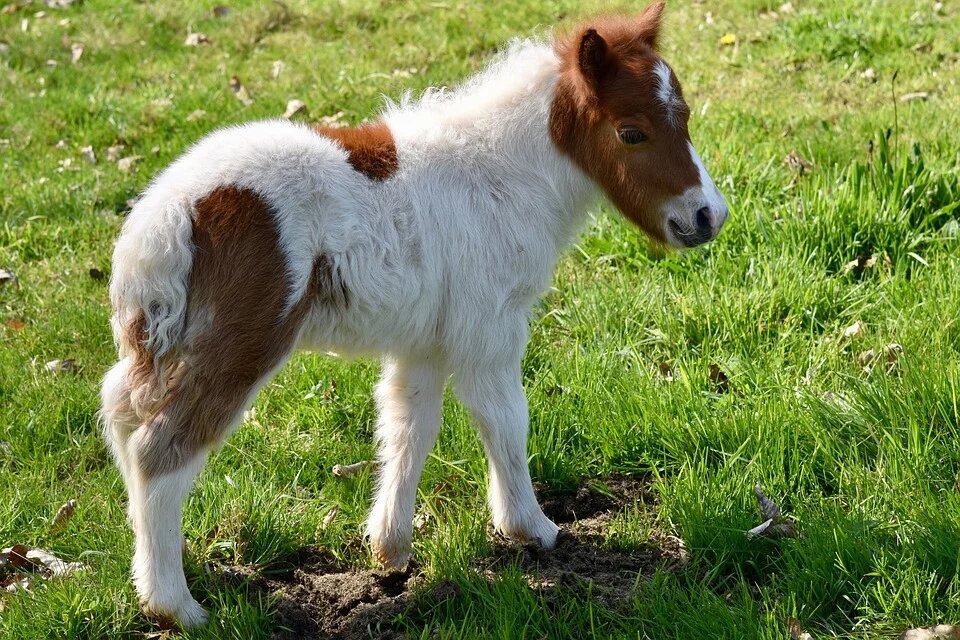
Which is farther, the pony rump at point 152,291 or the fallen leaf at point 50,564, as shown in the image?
the fallen leaf at point 50,564

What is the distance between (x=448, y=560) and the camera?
3.22 m

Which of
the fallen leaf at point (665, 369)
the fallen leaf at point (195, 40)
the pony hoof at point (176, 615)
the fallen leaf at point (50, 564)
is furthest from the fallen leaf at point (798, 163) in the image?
the fallen leaf at point (195, 40)

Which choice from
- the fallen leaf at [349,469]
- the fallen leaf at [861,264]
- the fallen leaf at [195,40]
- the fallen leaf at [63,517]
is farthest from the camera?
the fallen leaf at [195,40]

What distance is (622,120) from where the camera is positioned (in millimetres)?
3146

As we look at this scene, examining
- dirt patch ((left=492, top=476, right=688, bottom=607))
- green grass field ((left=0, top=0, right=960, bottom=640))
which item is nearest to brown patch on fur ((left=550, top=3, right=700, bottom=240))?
green grass field ((left=0, top=0, right=960, bottom=640))

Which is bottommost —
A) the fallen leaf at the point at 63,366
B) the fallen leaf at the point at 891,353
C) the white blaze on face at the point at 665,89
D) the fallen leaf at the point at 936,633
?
the fallen leaf at the point at 63,366

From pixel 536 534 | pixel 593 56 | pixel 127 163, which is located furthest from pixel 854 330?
pixel 127 163

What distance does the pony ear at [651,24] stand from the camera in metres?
3.31

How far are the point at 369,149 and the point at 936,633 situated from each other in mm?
2098

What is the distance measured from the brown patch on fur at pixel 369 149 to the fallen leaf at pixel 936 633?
195 centimetres

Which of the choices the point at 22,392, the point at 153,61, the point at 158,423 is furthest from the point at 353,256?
the point at 153,61

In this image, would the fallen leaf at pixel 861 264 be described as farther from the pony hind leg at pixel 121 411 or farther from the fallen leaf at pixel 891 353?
the pony hind leg at pixel 121 411

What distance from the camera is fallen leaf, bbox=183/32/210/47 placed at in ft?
27.0

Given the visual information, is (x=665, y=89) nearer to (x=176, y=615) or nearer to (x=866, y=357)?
(x=866, y=357)
